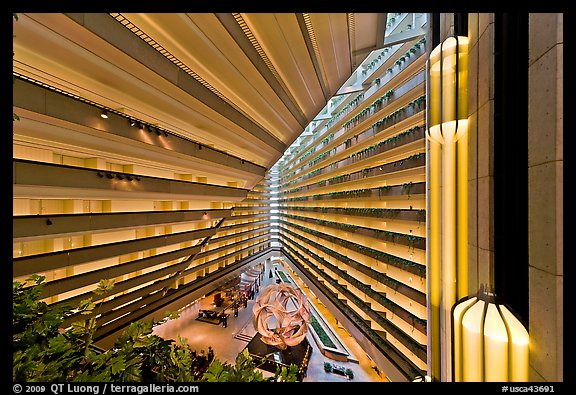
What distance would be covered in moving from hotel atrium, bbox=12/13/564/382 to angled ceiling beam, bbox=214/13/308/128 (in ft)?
0.11

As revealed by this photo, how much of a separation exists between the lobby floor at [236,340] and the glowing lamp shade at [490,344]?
7927mm

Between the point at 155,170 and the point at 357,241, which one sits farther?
the point at 357,241

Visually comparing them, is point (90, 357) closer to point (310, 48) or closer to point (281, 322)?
point (310, 48)

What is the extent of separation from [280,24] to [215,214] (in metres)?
7.49

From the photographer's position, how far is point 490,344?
57.3 inches

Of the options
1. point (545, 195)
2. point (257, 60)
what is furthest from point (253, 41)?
point (545, 195)

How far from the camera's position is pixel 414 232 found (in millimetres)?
5977

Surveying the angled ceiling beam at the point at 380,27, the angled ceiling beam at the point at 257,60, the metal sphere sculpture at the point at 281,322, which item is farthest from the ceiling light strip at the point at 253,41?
the metal sphere sculpture at the point at 281,322

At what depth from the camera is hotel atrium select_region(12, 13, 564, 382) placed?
1481mm

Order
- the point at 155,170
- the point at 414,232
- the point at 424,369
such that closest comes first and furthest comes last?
the point at 424,369 < the point at 414,232 < the point at 155,170

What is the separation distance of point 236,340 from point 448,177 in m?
11.2
